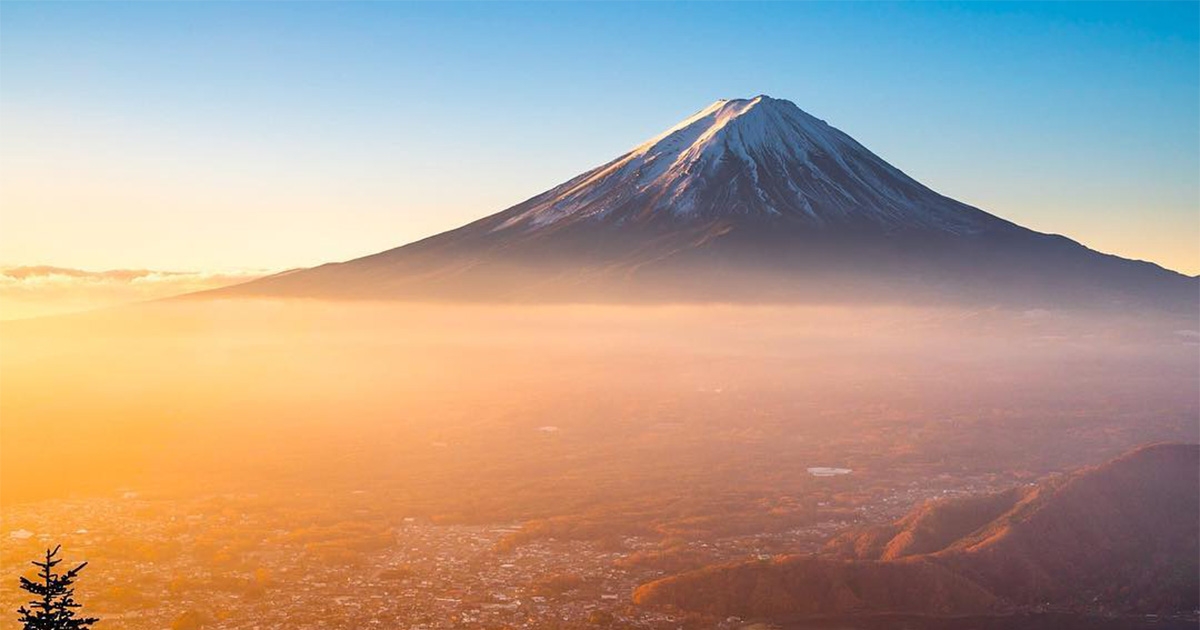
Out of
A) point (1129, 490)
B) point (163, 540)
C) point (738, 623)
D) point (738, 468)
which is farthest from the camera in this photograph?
point (738, 468)

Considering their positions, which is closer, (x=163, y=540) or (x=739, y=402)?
(x=163, y=540)

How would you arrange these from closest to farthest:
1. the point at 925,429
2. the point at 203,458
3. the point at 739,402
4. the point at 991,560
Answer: the point at 991,560 < the point at 203,458 < the point at 925,429 < the point at 739,402

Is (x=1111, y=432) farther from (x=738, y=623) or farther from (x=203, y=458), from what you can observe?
(x=203, y=458)

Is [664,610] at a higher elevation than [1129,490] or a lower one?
lower

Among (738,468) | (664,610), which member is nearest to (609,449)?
(738,468)

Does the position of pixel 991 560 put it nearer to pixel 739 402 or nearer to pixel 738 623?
pixel 738 623

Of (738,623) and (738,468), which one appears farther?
(738,468)

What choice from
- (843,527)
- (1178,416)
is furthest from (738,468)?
(1178,416)
